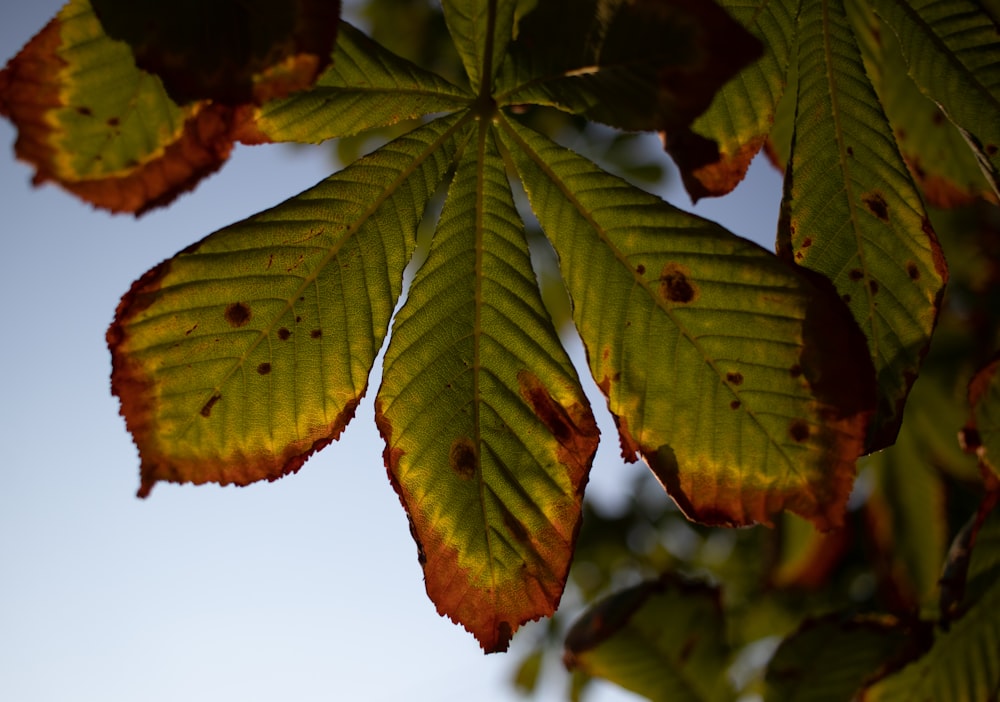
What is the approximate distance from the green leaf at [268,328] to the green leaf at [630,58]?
147mm

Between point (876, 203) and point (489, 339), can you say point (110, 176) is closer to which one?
point (489, 339)

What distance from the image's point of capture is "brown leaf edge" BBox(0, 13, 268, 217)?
619mm

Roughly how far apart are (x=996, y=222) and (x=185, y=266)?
7.76 ft

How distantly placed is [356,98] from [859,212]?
0.49 meters

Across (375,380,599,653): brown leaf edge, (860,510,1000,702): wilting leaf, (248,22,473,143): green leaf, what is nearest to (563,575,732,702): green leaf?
(860,510,1000,702): wilting leaf

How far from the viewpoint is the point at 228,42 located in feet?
1.93

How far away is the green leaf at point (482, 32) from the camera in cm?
71

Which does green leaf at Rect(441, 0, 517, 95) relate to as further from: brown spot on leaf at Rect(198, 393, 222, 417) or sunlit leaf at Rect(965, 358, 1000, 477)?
sunlit leaf at Rect(965, 358, 1000, 477)

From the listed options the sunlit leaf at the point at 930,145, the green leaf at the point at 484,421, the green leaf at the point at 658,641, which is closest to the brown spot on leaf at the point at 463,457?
the green leaf at the point at 484,421

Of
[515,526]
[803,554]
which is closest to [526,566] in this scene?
[515,526]

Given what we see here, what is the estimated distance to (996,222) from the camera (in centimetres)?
229

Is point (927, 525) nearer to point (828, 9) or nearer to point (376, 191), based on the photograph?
point (828, 9)

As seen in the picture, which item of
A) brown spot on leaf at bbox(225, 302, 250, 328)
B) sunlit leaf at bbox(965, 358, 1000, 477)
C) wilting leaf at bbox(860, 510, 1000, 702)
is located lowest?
wilting leaf at bbox(860, 510, 1000, 702)

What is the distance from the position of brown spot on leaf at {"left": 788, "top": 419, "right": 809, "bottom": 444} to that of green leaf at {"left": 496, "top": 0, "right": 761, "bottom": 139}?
10.6 inches
